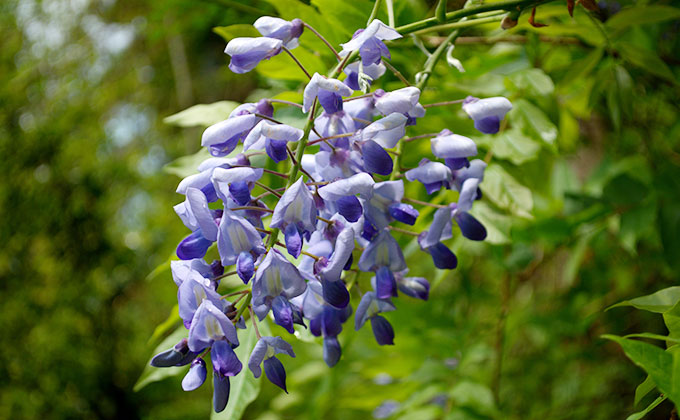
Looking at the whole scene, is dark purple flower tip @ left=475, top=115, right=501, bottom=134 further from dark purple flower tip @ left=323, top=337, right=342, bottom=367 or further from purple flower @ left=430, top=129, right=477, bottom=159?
dark purple flower tip @ left=323, top=337, right=342, bottom=367

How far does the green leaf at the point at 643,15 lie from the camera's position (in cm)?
82

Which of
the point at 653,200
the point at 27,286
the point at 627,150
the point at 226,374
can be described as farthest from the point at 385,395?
the point at 27,286

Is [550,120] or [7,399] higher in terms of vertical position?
[550,120]

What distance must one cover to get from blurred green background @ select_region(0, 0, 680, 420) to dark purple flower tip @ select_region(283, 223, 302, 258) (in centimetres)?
35

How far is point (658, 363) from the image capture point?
1.57 feet

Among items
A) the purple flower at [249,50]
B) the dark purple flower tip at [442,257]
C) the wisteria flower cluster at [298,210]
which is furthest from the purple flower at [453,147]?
the purple flower at [249,50]

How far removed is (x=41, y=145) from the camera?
2252 mm

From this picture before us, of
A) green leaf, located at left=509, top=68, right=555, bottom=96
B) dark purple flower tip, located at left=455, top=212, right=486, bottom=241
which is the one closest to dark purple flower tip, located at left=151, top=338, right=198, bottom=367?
dark purple flower tip, located at left=455, top=212, right=486, bottom=241

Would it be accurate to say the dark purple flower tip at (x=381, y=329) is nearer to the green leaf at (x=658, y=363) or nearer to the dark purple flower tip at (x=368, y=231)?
the dark purple flower tip at (x=368, y=231)

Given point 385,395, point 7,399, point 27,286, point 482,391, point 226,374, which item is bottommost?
point 7,399

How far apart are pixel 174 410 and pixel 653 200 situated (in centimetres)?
211

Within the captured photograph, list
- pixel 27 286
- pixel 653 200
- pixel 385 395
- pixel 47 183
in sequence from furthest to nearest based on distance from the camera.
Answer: pixel 47 183
pixel 27 286
pixel 385 395
pixel 653 200

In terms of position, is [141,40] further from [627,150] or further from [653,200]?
[653,200]

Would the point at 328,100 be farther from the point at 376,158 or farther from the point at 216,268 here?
the point at 216,268
